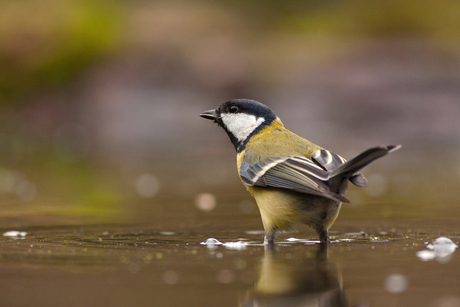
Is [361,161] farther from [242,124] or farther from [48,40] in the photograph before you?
[48,40]

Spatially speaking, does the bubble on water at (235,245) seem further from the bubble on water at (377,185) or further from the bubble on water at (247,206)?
the bubble on water at (377,185)

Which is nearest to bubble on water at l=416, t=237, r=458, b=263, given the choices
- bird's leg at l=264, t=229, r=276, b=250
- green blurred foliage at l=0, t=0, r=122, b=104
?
bird's leg at l=264, t=229, r=276, b=250

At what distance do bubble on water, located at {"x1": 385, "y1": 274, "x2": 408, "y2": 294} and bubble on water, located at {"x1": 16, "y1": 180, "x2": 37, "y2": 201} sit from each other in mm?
5522

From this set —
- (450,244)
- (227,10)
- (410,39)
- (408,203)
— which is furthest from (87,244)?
(227,10)

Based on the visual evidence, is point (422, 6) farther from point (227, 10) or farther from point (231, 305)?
point (231, 305)

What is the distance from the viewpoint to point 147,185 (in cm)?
886

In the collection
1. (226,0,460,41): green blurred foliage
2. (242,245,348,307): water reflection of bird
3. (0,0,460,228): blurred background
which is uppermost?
(226,0,460,41): green blurred foliage

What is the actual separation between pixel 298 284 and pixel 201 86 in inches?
615

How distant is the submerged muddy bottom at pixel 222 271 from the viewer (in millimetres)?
2521

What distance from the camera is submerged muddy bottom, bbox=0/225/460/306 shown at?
2521 mm

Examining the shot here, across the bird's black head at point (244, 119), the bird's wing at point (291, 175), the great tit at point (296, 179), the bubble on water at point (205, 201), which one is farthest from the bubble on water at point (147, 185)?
the bird's wing at point (291, 175)

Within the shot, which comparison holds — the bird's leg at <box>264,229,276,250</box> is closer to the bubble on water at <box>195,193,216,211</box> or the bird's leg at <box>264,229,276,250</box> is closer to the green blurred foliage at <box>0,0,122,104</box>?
the bubble on water at <box>195,193,216,211</box>

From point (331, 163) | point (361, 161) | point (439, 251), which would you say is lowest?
point (439, 251)

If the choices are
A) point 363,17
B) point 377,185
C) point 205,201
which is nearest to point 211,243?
point 205,201
